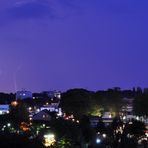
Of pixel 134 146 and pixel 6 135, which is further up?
pixel 6 135

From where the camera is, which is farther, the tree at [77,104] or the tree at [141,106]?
the tree at [141,106]

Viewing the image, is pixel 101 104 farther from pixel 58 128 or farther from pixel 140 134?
pixel 58 128

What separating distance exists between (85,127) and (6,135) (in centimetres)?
2580

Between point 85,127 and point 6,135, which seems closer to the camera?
point 6,135

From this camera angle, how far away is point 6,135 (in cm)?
997

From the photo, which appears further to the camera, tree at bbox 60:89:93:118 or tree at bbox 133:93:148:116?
tree at bbox 133:93:148:116

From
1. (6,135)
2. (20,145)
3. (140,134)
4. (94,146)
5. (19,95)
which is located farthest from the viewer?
(19,95)

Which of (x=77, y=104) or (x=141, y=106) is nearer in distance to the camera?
(x=77, y=104)

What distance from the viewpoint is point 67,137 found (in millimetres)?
28359

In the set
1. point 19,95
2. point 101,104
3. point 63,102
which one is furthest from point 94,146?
point 19,95

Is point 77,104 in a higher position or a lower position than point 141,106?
higher

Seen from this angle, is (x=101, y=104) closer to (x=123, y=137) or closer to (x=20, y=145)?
(x=123, y=137)

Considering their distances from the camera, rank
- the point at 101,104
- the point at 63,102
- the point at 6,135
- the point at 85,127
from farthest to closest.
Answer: the point at 101,104 < the point at 63,102 < the point at 85,127 < the point at 6,135

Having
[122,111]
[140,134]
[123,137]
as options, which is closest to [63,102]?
[122,111]
